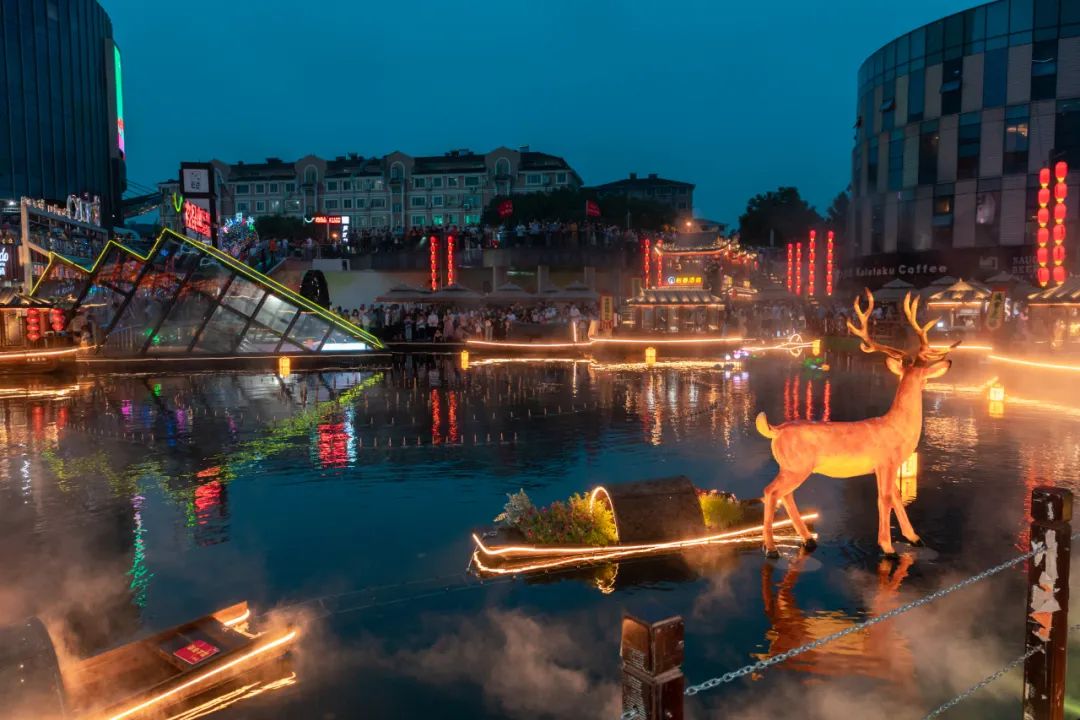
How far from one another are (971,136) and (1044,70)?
5261mm

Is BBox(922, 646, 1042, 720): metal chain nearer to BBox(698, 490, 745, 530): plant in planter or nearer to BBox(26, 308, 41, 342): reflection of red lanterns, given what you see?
BBox(698, 490, 745, 530): plant in planter

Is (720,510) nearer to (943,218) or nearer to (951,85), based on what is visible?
(943,218)

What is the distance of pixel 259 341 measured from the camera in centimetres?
3197

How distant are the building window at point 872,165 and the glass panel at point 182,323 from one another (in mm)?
49438

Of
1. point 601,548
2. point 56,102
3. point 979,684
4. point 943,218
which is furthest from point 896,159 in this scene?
point 56,102

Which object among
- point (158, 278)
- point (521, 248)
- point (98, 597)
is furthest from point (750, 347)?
point (98, 597)

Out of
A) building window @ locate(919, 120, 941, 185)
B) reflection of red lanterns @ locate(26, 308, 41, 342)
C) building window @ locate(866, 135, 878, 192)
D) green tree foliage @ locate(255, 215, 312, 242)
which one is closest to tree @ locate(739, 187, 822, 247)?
building window @ locate(866, 135, 878, 192)

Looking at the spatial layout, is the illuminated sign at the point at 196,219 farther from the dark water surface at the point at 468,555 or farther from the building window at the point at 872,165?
the building window at the point at 872,165

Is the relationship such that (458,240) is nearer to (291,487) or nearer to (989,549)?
(291,487)

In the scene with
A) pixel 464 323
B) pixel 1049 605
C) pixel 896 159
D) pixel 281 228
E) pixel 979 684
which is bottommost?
pixel 979 684

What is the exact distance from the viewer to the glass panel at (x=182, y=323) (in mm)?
31203

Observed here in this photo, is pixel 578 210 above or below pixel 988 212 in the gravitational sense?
above

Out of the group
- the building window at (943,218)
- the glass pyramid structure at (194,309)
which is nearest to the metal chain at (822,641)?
the glass pyramid structure at (194,309)

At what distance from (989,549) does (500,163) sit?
357ft
